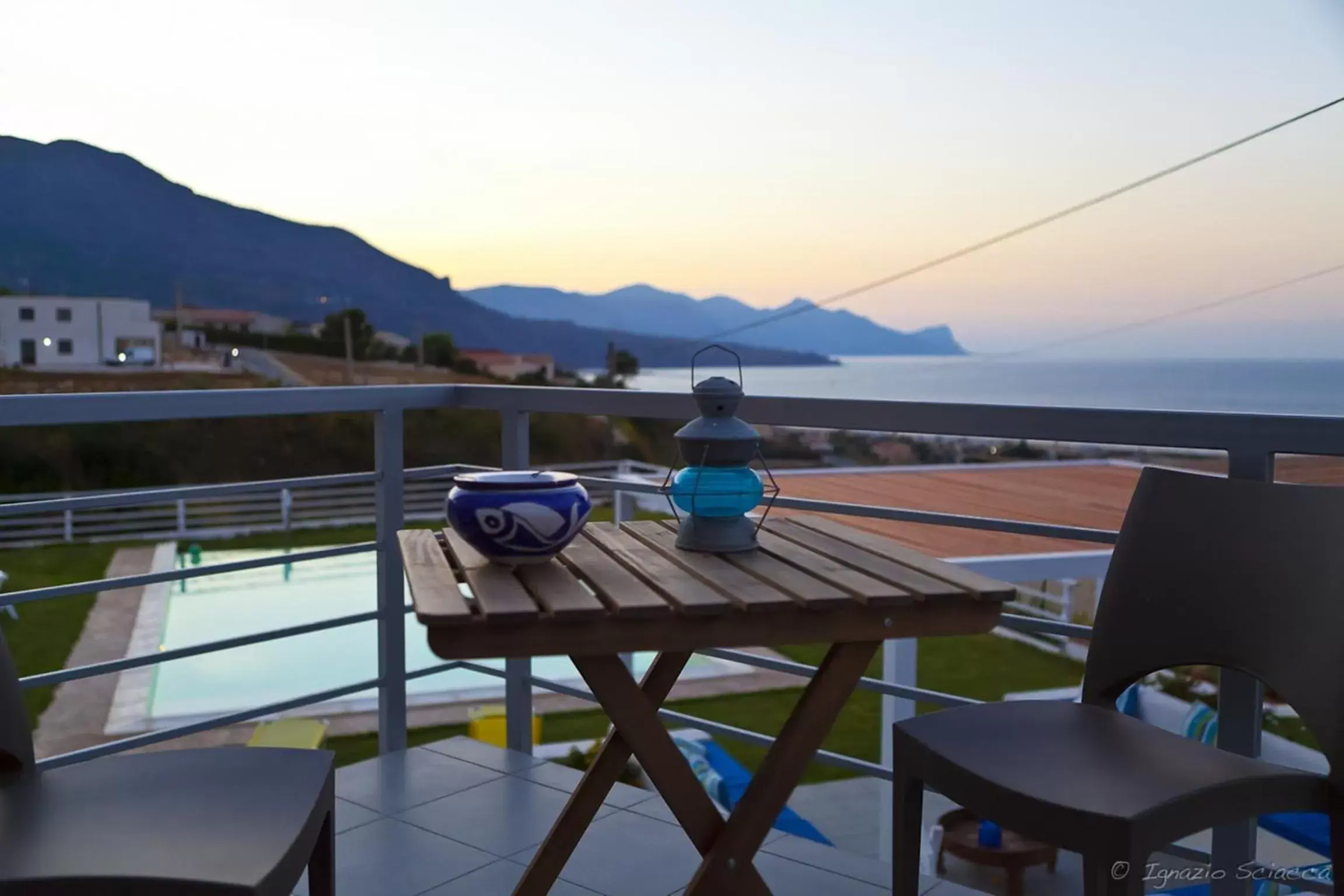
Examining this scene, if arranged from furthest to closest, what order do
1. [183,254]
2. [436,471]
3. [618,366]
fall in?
1. [183,254]
2. [618,366]
3. [436,471]

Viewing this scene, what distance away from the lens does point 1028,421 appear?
6.32ft

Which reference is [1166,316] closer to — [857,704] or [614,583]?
[857,704]

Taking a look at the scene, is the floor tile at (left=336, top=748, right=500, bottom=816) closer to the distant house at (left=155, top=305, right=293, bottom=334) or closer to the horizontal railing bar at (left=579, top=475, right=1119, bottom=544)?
the horizontal railing bar at (left=579, top=475, right=1119, bottom=544)

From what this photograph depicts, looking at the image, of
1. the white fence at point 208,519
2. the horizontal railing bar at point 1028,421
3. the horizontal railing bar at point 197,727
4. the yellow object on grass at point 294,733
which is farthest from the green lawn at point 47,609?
the horizontal railing bar at point 1028,421

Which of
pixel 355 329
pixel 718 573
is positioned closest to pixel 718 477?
pixel 718 573

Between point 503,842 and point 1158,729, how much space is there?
1.40m

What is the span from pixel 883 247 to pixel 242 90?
32.5 feet

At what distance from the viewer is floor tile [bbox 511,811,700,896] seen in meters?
2.23

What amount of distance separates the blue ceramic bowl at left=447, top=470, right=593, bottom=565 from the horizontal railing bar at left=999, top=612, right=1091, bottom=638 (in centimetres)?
71

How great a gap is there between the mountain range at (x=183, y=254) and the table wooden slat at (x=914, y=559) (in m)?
15.1

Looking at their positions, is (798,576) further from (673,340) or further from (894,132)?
(894,132)

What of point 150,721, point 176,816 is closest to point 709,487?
point 176,816

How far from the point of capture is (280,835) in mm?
1318

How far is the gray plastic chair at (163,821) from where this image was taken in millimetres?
1200
